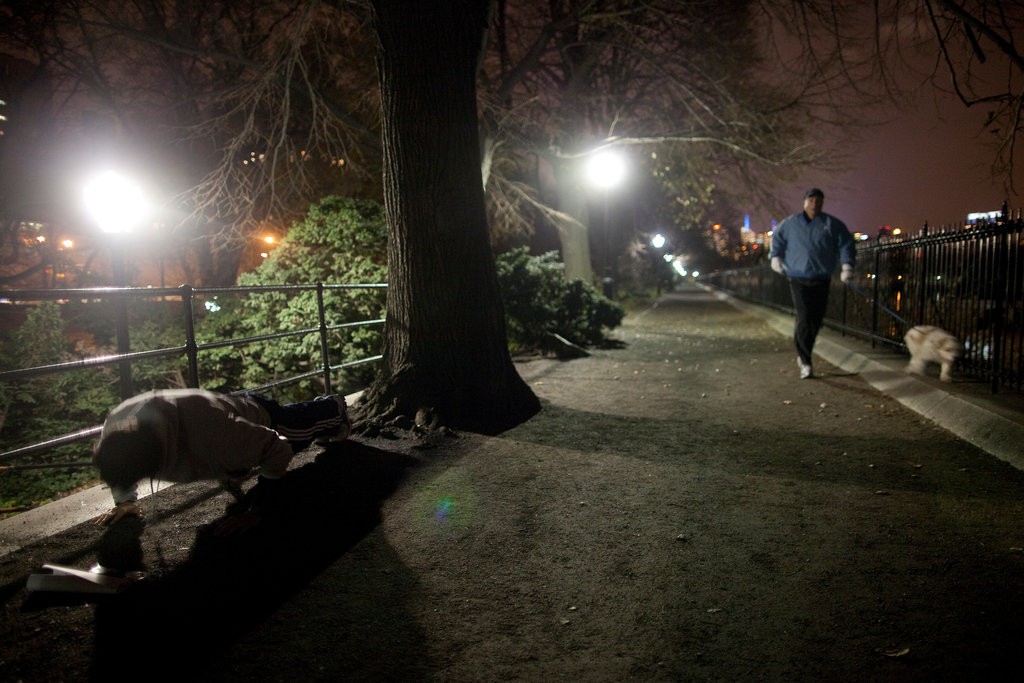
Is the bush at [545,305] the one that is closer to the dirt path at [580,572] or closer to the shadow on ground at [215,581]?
the dirt path at [580,572]

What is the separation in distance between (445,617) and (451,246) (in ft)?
12.1

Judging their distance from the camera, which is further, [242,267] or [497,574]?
[242,267]

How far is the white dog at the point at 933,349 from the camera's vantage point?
5.83 m

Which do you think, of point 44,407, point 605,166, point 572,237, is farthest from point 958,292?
point 572,237

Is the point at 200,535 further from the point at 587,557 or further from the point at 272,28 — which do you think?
the point at 272,28

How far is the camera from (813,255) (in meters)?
7.02

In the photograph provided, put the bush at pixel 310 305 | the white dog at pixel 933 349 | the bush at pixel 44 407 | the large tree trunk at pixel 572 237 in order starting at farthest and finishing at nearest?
the large tree trunk at pixel 572 237 < the bush at pixel 310 305 < the bush at pixel 44 407 < the white dog at pixel 933 349

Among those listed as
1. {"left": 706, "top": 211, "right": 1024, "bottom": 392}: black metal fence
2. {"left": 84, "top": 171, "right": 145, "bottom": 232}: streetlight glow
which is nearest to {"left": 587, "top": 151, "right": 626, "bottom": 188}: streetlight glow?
{"left": 706, "top": 211, "right": 1024, "bottom": 392}: black metal fence

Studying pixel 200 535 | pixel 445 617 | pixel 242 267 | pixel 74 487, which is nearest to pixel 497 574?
pixel 445 617

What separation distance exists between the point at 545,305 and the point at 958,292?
6143 mm

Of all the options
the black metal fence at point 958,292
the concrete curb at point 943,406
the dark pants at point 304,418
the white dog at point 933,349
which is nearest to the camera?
the dark pants at point 304,418

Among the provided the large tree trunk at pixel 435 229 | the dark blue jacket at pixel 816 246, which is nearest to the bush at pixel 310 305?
the large tree trunk at pixel 435 229

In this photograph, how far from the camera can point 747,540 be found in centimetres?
299

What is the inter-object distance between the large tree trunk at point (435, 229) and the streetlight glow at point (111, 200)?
4027 millimetres
